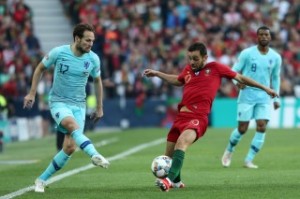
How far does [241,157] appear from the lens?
67.2 feet

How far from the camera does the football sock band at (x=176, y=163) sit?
13.3 metres

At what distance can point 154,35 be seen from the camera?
37125 millimetres

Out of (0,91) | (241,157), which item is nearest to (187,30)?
(0,91)

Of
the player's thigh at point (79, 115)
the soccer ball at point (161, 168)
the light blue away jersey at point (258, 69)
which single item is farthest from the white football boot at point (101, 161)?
the light blue away jersey at point (258, 69)

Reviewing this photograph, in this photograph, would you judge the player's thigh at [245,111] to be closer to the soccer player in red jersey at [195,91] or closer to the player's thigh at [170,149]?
the soccer player in red jersey at [195,91]

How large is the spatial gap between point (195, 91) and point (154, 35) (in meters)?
23.3

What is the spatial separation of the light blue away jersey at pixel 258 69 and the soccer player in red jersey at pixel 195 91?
3671mm

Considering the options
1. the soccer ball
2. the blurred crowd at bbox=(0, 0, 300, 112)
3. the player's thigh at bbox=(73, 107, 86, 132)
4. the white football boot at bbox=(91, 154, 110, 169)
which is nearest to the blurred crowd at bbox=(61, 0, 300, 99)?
the blurred crowd at bbox=(0, 0, 300, 112)

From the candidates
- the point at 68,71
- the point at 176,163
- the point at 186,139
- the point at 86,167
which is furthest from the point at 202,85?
the point at 86,167

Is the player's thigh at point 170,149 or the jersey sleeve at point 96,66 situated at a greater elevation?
the jersey sleeve at point 96,66

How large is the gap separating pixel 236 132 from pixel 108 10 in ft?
66.8

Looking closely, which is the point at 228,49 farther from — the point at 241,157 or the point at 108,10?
the point at 241,157

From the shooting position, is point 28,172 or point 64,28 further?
point 64,28

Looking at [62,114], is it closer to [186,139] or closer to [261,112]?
[186,139]
